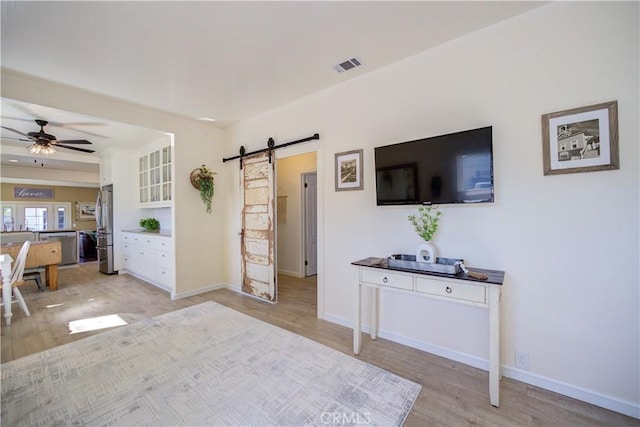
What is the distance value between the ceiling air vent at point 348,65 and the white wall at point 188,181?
2765 mm

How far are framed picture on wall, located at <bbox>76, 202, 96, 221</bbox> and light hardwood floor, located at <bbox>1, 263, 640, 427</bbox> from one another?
5.54 metres

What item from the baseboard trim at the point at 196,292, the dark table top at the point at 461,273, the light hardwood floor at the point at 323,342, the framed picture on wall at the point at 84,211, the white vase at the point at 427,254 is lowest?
the light hardwood floor at the point at 323,342

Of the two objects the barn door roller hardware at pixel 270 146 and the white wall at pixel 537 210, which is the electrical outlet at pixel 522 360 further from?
the barn door roller hardware at pixel 270 146

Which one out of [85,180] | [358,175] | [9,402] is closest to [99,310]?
[9,402]

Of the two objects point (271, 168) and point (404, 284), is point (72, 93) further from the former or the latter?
point (404, 284)

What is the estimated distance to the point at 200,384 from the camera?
199cm

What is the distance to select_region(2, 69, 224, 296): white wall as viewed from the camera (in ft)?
10.9

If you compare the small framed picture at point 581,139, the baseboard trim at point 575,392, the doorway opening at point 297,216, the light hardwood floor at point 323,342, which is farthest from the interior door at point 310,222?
the small framed picture at point 581,139

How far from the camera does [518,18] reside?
1999mm

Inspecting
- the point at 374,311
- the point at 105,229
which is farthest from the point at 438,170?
the point at 105,229

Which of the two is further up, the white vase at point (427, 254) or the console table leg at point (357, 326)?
the white vase at point (427, 254)

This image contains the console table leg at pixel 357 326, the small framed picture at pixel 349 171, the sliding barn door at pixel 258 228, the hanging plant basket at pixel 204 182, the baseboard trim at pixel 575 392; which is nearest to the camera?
the baseboard trim at pixel 575 392

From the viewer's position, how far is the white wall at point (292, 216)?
211 inches

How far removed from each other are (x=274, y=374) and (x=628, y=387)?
7.93 ft
